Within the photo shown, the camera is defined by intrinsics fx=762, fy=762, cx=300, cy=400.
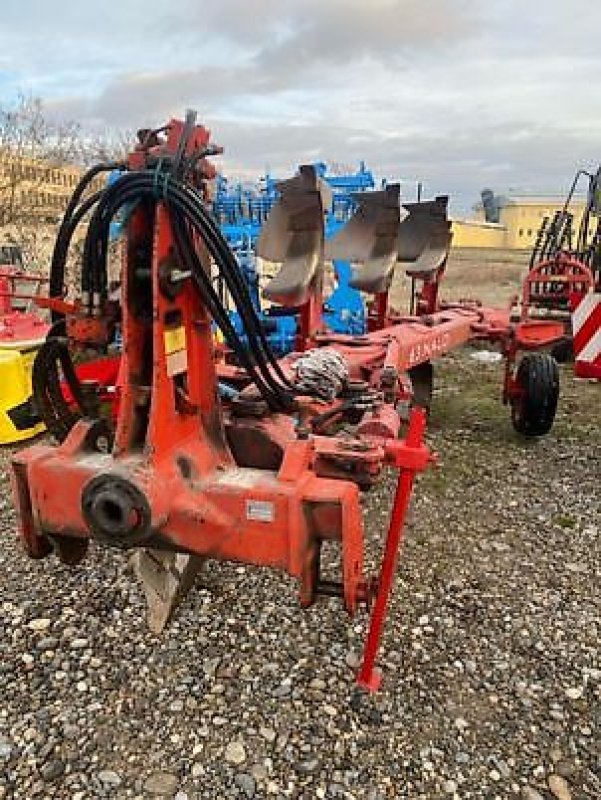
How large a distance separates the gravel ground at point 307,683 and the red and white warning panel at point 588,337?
1.25m

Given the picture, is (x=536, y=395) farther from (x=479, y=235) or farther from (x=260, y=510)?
(x=479, y=235)

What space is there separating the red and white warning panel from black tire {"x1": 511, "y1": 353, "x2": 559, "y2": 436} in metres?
0.26

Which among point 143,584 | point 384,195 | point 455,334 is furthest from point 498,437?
point 143,584

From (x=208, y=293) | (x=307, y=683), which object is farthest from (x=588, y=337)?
(x=208, y=293)

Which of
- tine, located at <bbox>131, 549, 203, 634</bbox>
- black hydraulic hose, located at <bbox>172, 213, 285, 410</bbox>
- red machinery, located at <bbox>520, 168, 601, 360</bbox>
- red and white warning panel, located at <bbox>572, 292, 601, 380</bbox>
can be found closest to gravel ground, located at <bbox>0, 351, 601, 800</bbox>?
tine, located at <bbox>131, 549, 203, 634</bbox>

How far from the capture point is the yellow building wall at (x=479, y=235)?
112 ft

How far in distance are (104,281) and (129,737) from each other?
1439 mm

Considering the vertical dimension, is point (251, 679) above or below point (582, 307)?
below

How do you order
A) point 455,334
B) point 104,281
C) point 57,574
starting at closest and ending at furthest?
point 104,281, point 57,574, point 455,334

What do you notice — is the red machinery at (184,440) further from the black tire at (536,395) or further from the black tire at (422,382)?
the black tire at (422,382)

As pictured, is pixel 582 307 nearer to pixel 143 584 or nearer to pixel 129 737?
pixel 143 584

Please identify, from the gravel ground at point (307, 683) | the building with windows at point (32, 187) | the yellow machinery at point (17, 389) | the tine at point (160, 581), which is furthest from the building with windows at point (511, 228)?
the tine at point (160, 581)

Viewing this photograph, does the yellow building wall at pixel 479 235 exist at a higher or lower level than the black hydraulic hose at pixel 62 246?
lower

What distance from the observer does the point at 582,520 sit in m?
4.06
